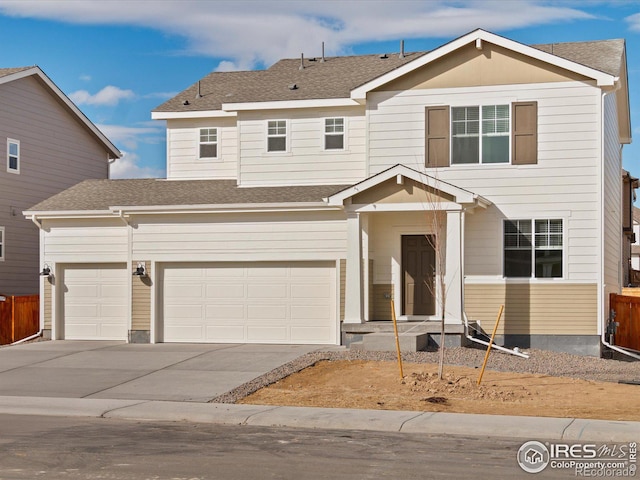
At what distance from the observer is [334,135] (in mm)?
24562

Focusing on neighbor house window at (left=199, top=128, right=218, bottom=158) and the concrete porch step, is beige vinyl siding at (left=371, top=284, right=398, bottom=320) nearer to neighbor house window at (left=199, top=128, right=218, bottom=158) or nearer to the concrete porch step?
the concrete porch step

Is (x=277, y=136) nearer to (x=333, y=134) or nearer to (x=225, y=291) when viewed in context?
(x=333, y=134)

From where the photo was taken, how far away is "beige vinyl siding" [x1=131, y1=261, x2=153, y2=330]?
2423cm

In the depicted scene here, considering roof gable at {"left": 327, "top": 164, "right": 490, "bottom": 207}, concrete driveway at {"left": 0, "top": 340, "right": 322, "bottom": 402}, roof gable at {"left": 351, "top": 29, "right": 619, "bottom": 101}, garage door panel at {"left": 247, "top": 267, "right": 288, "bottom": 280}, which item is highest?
roof gable at {"left": 351, "top": 29, "right": 619, "bottom": 101}

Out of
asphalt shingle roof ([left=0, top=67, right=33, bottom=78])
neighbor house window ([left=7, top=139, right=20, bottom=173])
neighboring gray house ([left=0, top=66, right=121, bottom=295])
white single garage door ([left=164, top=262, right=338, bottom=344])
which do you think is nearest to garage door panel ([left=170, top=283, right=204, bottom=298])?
white single garage door ([left=164, top=262, right=338, bottom=344])

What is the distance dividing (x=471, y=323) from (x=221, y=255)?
668 cm

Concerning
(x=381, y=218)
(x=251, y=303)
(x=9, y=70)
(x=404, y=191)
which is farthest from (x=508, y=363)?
(x=9, y=70)

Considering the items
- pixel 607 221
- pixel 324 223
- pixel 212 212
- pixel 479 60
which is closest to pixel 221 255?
pixel 212 212

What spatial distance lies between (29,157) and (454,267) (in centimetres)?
1636

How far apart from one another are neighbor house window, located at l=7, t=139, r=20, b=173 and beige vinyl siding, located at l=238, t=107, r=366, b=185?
9.23 meters

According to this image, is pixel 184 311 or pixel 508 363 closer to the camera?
pixel 508 363

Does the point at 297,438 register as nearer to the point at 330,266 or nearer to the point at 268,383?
the point at 268,383

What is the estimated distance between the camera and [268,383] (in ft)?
55.4

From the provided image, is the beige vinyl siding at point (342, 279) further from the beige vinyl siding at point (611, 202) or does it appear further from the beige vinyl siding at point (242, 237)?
the beige vinyl siding at point (611, 202)
